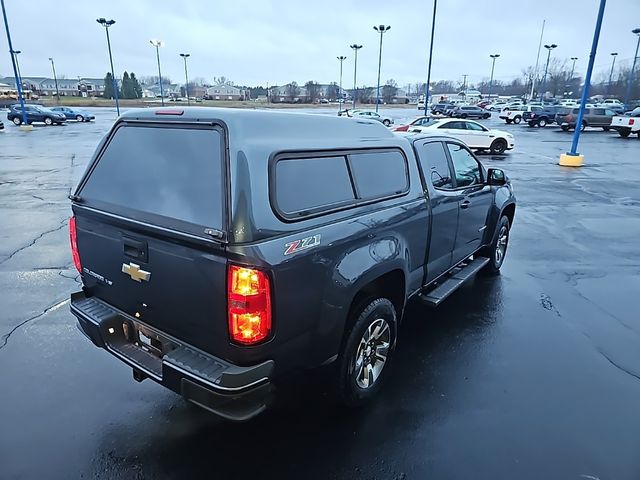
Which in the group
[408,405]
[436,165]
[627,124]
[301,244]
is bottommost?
[408,405]

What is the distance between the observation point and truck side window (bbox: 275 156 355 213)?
2570mm

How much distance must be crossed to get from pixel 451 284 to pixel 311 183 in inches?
97.7

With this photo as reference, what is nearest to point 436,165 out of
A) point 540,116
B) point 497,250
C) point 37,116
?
point 497,250

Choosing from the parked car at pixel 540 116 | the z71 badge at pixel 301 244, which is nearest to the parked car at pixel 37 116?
the parked car at pixel 540 116

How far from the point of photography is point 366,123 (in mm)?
3639

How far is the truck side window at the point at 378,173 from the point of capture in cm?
326

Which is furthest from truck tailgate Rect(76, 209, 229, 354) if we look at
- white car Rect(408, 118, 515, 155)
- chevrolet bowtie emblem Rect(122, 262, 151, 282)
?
white car Rect(408, 118, 515, 155)

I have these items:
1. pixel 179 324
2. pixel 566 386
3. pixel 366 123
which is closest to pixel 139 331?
pixel 179 324

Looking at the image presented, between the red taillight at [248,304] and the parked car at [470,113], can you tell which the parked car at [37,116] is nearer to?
the parked car at [470,113]

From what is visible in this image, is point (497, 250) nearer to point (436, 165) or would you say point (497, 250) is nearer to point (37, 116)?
point (436, 165)

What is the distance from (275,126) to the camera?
8.85 ft

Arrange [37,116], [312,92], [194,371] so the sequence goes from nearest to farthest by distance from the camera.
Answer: [194,371] → [37,116] → [312,92]

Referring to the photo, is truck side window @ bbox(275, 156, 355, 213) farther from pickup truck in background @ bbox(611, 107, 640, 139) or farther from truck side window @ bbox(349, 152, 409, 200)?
pickup truck in background @ bbox(611, 107, 640, 139)

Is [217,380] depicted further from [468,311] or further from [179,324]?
[468,311]
